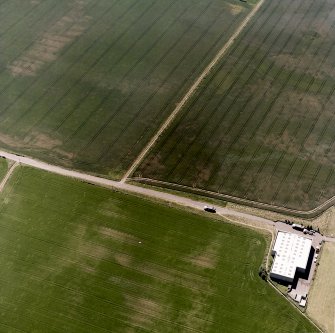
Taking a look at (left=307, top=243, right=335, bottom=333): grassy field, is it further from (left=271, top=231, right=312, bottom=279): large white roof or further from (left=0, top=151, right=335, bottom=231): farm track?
(left=0, top=151, right=335, bottom=231): farm track

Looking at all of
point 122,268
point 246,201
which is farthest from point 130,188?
point 246,201

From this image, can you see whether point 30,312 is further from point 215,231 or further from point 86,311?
point 215,231

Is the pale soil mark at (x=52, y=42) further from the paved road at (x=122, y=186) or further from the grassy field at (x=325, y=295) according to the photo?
the grassy field at (x=325, y=295)

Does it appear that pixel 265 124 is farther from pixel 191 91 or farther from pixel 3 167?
pixel 3 167

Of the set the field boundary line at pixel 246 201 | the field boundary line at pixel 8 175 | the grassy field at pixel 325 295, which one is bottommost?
the grassy field at pixel 325 295

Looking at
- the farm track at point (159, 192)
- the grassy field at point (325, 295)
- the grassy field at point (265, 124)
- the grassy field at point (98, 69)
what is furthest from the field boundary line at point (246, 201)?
the grassy field at point (98, 69)

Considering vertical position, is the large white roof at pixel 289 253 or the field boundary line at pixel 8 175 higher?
the field boundary line at pixel 8 175
